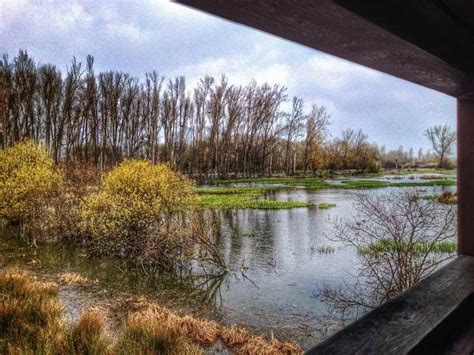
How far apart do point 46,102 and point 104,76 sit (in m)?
7.43

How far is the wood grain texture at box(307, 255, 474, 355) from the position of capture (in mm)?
1134

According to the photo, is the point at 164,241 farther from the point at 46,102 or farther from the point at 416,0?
the point at 46,102

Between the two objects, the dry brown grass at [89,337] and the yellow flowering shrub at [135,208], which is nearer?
the dry brown grass at [89,337]

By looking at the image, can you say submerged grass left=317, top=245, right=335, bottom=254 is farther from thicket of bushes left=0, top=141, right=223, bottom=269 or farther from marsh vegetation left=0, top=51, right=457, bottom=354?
thicket of bushes left=0, top=141, right=223, bottom=269

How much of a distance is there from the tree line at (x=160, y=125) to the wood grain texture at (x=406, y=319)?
2453cm

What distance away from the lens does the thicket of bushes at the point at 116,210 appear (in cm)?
1129

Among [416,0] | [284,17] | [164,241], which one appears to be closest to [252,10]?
[284,17]

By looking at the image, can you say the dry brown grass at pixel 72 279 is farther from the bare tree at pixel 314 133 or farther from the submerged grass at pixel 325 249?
the bare tree at pixel 314 133

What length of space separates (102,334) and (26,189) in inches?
449

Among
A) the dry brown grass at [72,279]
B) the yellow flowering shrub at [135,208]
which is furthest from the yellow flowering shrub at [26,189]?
the dry brown grass at [72,279]

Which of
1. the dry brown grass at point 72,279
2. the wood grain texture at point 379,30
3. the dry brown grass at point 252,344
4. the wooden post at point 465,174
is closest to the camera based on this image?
the wood grain texture at point 379,30

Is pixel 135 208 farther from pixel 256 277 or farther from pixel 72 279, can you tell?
pixel 256 277

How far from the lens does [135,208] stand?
12031mm

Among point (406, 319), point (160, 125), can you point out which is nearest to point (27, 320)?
point (406, 319)
